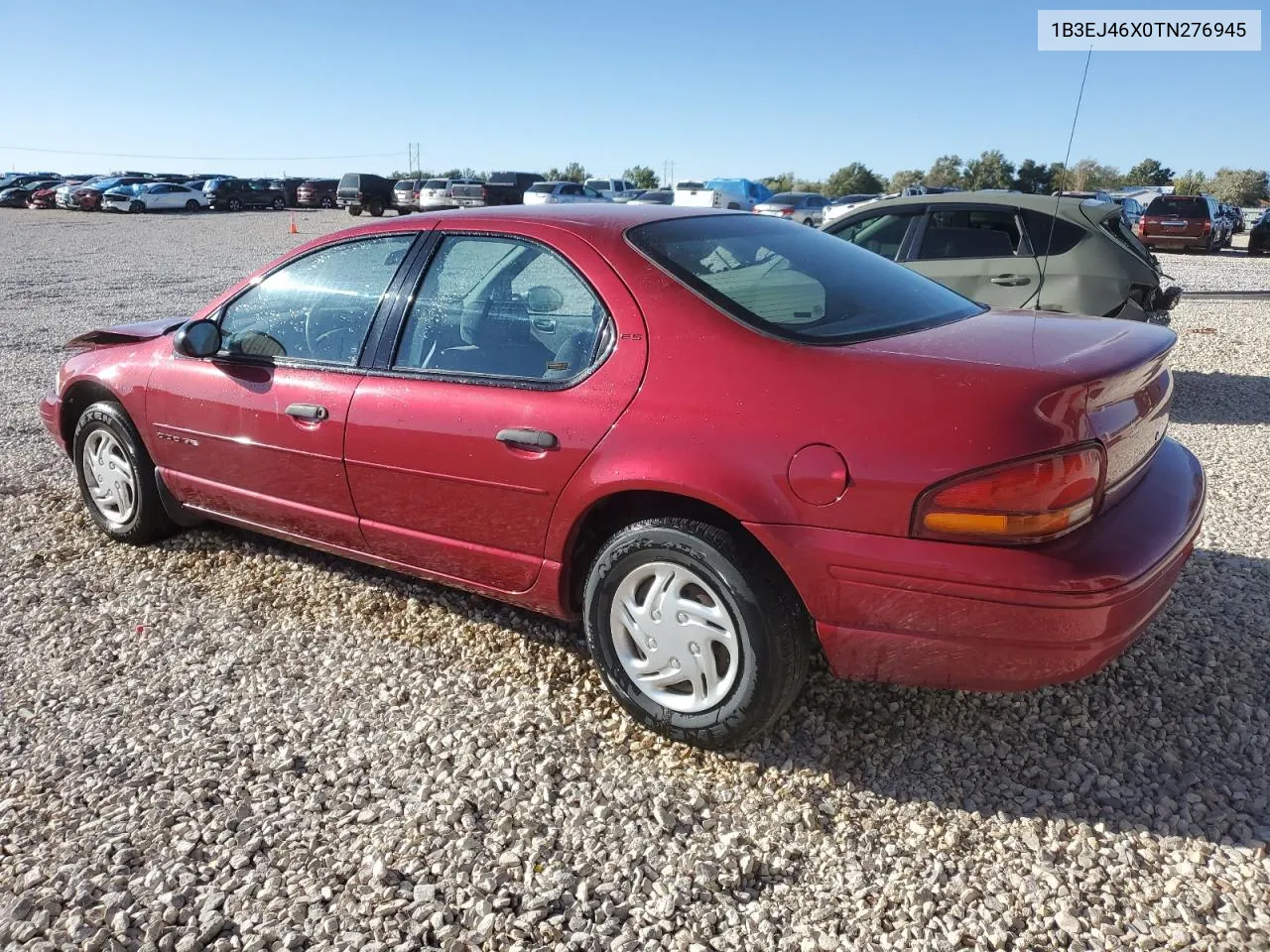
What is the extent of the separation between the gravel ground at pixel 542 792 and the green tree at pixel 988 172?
51.9m

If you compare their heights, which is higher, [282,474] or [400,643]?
[282,474]

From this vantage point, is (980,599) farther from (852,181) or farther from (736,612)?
(852,181)

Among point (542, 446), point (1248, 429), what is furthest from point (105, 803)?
point (1248, 429)

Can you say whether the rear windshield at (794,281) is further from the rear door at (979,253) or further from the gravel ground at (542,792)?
the rear door at (979,253)

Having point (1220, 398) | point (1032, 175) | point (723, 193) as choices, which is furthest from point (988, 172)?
point (1220, 398)

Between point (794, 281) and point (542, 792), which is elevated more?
point (794, 281)

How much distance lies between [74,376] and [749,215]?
10.3ft

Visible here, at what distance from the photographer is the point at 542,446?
2.82m

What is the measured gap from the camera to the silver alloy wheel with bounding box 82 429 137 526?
4.32m

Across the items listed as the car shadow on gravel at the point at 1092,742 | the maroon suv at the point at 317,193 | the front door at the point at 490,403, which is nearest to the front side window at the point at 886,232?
the car shadow on gravel at the point at 1092,742

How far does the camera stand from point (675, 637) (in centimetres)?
273

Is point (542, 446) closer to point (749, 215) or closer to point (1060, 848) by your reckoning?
point (749, 215)

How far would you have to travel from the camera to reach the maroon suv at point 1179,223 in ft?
73.5

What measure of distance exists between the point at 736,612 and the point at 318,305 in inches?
81.1
